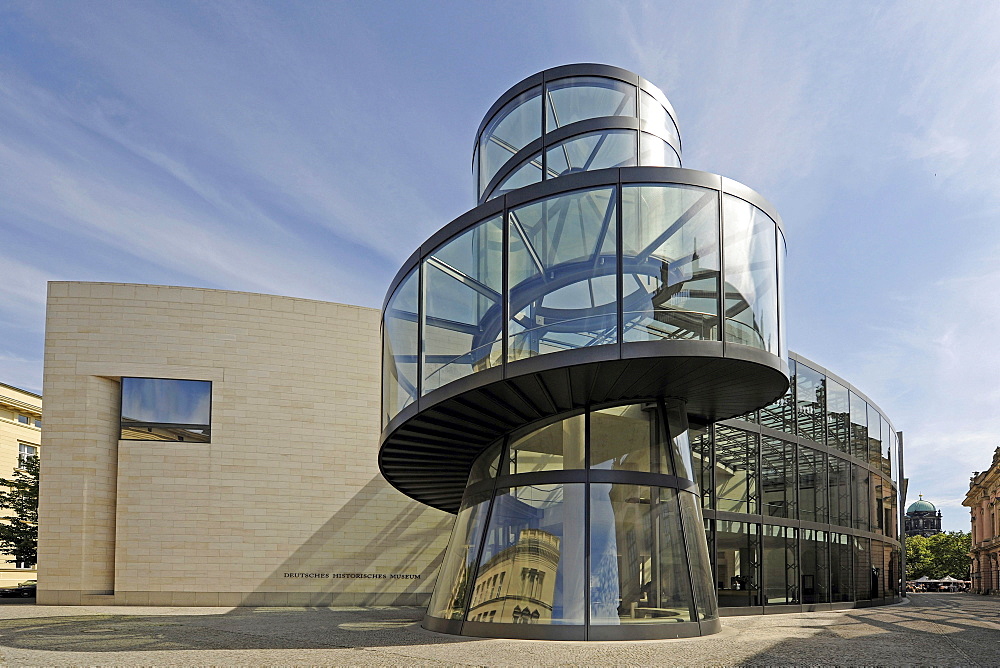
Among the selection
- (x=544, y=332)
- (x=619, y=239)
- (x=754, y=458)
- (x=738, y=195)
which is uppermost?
(x=738, y=195)

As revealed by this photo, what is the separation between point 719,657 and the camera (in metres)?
10.6

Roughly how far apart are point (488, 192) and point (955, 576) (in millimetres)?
106013

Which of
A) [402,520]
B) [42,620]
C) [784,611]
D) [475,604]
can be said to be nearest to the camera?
[475,604]

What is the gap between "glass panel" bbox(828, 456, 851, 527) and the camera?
86.5 feet

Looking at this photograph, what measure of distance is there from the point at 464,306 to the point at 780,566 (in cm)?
1362

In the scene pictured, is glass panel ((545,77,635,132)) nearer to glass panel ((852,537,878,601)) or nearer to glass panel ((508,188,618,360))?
glass panel ((508,188,618,360))

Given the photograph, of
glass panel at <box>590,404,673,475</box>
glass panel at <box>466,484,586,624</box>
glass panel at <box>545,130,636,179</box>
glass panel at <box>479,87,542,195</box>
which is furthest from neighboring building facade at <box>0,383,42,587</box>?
glass panel at <box>590,404,673,475</box>

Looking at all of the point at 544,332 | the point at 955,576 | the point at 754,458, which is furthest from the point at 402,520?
the point at 955,576

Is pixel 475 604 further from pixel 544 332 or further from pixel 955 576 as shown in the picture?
pixel 955 576

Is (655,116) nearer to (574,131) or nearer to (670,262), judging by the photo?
(574,131)

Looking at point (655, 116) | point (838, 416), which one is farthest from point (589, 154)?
point (838, 416)

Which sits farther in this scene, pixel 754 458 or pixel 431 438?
pixel 754 458

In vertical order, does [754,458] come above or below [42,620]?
→ above

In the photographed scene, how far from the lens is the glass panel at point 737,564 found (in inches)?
811
